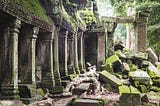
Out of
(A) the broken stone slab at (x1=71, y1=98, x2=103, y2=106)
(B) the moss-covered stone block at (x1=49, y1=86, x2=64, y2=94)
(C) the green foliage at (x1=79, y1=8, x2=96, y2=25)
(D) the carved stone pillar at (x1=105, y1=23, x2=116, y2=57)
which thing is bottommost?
(A) the broken stone slab at (x1=71, y1=98, x2=103, y2=106)

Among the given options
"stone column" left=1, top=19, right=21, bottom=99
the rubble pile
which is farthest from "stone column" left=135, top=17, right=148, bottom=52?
"stone column" left=1, top=19, right=21, bottom=99

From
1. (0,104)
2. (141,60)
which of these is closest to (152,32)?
(141,60)

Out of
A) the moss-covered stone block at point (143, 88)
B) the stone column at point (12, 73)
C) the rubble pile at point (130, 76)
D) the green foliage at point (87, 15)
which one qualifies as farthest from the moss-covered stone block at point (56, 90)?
the green foliage at point (87, 15)

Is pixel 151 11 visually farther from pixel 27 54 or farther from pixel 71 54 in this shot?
pixel 27 54

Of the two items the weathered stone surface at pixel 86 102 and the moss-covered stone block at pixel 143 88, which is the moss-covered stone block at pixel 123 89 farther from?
the weathered stone surface at pixel 86 102

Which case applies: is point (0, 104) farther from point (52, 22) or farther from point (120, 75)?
point (120, 75)

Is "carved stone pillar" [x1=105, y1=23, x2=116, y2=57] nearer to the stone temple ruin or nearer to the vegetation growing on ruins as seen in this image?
the stone temple ruin

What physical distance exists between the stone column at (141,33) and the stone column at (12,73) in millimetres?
12122

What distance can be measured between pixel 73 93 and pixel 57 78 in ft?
2.52

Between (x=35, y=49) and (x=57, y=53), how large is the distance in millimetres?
794

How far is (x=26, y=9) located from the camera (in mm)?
8000

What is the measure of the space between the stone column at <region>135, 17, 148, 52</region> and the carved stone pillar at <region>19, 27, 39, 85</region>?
10791mm

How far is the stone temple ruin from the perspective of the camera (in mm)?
7617

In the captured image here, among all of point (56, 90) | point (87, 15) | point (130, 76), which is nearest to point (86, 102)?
point (56, 90)
